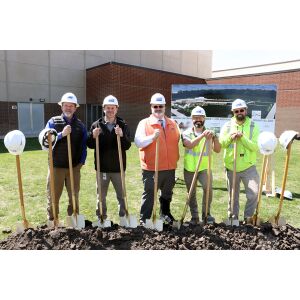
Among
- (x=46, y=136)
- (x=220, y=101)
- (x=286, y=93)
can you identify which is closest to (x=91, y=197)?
(x=46, y=136)

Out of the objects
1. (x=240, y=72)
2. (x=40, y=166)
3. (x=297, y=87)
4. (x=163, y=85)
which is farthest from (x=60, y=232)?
(x=240, y=72)

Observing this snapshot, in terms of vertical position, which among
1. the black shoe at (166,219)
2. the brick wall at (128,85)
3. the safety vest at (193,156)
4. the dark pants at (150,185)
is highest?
the brick wall at (128,85)

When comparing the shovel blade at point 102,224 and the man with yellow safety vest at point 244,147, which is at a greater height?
the man with yellow safety vest at point 244,147

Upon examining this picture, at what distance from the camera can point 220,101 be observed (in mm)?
7930

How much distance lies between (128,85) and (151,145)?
623 inches

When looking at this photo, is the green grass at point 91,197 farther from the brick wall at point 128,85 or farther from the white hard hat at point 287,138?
the brick wall at point 128,85

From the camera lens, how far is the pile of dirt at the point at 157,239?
3361 mm

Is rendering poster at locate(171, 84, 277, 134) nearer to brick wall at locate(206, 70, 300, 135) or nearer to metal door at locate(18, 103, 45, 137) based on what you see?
metal door at locate(18, 103, 45, 137)

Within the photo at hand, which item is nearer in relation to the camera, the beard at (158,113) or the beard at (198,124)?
the beard at (158,113)

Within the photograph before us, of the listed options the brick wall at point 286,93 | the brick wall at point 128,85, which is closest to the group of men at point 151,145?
the brick wall at point 128,85

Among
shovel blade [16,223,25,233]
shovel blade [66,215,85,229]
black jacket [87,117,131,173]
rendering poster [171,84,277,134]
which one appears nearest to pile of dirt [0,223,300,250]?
shovel blade [16,223,25,233]

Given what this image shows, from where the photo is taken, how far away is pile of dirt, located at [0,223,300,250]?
3.36 metres

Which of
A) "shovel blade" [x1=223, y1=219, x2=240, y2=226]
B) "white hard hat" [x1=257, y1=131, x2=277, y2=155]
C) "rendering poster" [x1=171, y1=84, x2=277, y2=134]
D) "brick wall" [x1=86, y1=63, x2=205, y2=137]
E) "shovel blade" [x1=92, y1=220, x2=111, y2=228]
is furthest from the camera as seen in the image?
"brick wall" [x1=86, y1=63, x2=205, y2=137]

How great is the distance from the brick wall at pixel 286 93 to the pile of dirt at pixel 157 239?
20.1m
